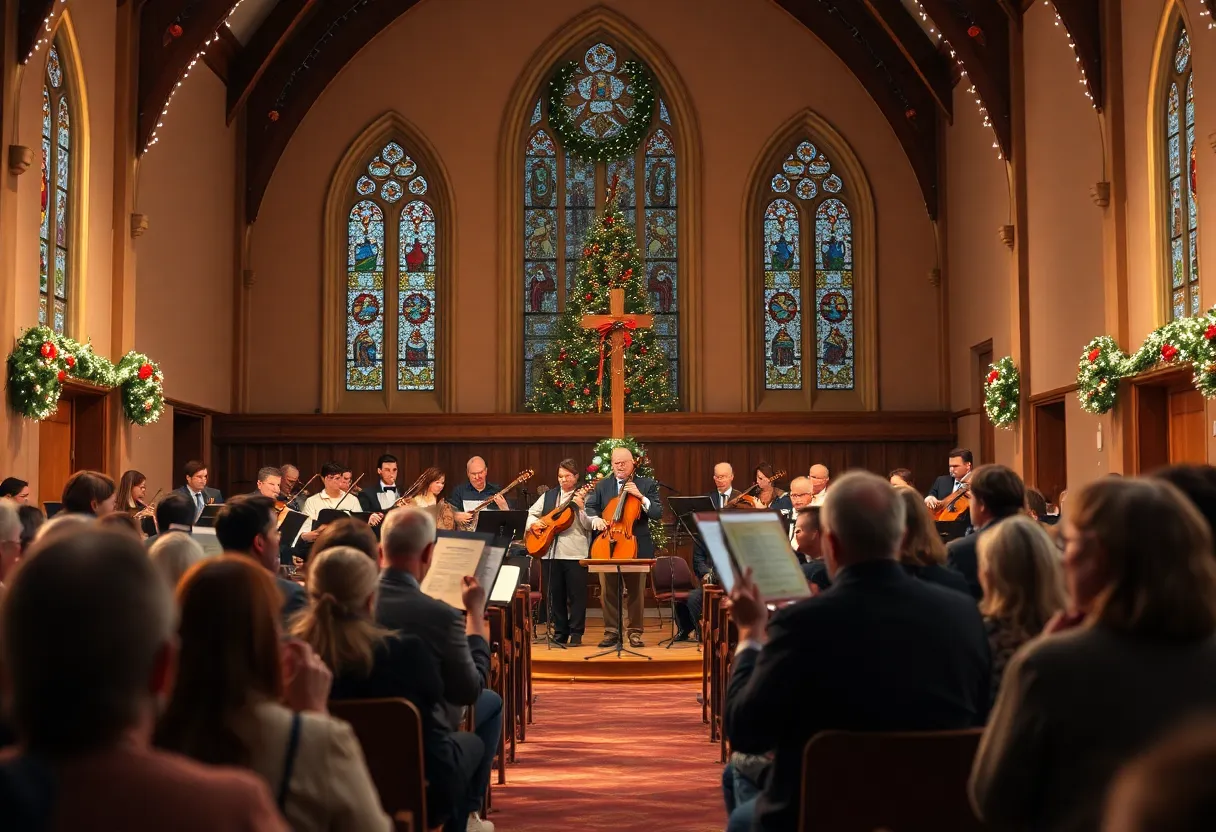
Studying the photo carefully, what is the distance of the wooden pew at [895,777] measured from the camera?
9.69 ft

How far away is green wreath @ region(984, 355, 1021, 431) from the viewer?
14055 millimetres

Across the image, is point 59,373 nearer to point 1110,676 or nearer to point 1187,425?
point 1187,425

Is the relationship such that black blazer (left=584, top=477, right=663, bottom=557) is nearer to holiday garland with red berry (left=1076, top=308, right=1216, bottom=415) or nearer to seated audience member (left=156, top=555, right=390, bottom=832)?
holiday garland with red berry (left=1076, top=308, right=1216, bottom=415)

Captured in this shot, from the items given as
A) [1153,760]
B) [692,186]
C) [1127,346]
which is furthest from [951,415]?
[1153,760]

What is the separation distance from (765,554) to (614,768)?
3.22 meters

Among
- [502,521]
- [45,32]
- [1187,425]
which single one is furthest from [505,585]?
[45,32]

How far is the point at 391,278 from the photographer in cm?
1723

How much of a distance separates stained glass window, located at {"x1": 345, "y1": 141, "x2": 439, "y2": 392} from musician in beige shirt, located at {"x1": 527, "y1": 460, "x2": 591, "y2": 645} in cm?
590

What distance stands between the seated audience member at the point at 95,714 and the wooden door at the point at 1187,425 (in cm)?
1013

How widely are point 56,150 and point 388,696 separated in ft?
30.9

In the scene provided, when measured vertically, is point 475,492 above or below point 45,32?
below

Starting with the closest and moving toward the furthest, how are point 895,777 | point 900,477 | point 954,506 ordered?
point 895,777 → point 900,477 → point 954,506

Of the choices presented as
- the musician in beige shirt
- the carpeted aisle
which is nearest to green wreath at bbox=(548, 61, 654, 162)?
the musician in beige shirt

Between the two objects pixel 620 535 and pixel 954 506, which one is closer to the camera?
pixel 620 535
